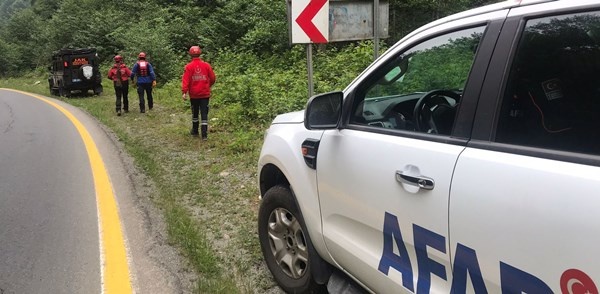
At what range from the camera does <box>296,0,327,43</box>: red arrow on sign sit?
5.46m

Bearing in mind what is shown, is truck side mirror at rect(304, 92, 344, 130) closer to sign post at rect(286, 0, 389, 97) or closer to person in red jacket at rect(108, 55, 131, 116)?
sign post at rect(286, 0, 389, 97)

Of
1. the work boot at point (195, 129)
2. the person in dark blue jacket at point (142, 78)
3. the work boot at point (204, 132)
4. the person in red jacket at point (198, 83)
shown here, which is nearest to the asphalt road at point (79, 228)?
the work boot at point (195, 129)

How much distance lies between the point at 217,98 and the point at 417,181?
11.2 metres

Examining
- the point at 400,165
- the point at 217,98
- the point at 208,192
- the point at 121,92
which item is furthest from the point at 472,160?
the point at 121,92

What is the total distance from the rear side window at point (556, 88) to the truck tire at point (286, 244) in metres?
1.66

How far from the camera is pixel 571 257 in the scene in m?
1.50

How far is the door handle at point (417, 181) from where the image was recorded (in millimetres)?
2020

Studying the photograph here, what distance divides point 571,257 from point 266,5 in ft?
66.0

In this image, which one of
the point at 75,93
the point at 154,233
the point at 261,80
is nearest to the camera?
the point at 154,233

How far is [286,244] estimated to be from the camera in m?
3.50

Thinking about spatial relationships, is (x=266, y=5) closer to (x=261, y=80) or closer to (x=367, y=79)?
(x=261, y=80)

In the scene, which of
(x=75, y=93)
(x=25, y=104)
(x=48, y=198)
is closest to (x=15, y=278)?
(x=48, y=198)

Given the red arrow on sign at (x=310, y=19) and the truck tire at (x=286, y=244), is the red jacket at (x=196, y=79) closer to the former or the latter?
the red arrow on sign at (x=310, y=19)

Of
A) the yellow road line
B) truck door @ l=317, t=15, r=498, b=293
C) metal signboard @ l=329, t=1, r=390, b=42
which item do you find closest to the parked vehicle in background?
the yellow road line
